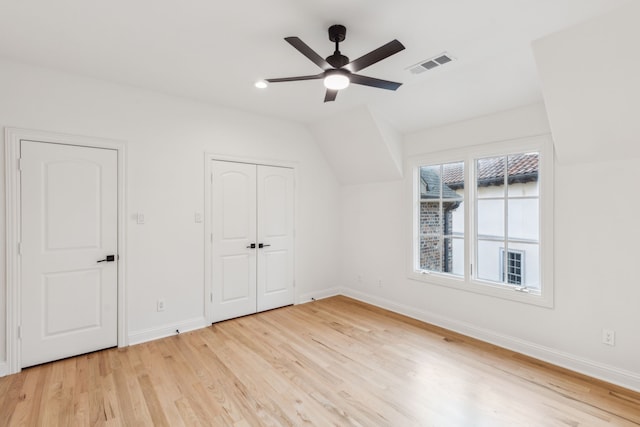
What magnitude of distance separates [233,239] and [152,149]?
1428 mm

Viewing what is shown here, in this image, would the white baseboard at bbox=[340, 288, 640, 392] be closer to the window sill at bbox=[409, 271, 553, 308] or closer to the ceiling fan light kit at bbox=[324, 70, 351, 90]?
the window sill at bbox=[409, 271, 553, 308]

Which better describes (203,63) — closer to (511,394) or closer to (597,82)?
(597,82)

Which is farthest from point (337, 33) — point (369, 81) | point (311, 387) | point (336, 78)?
point (311, 387)

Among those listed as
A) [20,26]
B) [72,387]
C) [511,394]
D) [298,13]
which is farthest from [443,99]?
[72,387]

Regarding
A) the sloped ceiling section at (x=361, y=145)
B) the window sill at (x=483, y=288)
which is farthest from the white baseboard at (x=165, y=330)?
the sloped ceiling section at (x=361, y=145)

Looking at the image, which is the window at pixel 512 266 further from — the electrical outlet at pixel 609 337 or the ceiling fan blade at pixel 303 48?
the ceiling fan blade at pixel 303 48

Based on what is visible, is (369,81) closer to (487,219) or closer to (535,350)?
(487,219)

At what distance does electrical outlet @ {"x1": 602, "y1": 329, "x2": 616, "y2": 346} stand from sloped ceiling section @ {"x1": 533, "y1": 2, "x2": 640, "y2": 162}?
1475 millimetres

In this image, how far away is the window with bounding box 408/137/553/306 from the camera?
303 centimetres

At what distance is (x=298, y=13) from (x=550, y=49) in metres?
1.90

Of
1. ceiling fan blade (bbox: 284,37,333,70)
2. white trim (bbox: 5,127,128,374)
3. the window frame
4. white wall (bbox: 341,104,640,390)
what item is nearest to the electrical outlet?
white wall (bbox: 341,104,640,390)

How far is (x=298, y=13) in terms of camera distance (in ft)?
6.81

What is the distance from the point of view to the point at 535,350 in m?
2.99

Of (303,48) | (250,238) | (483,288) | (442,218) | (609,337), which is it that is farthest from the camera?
(250,238)
